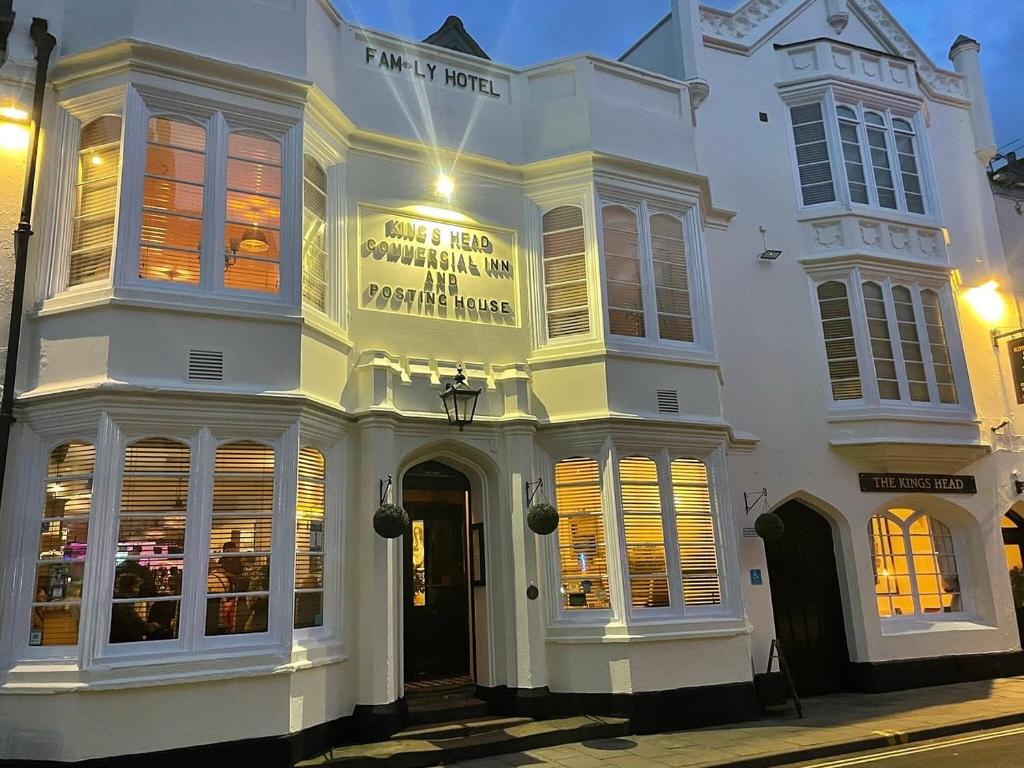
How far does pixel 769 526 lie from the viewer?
37.7 ft

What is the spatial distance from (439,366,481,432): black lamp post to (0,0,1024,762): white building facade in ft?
1.12

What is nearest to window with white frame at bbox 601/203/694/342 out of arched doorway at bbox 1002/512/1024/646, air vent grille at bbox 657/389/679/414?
air vent grille at bbox 657/389/679/414

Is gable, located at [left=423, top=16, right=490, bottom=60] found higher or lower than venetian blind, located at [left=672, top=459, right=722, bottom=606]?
higher

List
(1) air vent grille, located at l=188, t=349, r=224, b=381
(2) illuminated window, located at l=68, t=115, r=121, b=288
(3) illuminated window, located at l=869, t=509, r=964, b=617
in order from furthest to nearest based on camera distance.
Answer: (3) illuminated window, located at l=869, t=509, r=964, b=617, (2) illuminated window, located at l=68, t=115, r=121, b=288, (1) air vent grille, located at l=188, t=349, r=224, b=381

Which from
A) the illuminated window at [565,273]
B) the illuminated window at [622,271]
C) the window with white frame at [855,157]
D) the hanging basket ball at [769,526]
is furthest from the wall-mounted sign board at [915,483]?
the illuminated window at [565,273]

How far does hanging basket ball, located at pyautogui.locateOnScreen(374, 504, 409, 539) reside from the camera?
8797mm

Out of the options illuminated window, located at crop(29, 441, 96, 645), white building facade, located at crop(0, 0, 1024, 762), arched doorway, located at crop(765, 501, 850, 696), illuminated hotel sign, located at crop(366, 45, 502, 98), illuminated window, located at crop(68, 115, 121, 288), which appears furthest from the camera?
arched doorway, located at crop(765, 501, 850, 696)

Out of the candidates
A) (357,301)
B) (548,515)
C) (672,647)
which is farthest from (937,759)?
(357,301)

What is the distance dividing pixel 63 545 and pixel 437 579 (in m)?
4.46

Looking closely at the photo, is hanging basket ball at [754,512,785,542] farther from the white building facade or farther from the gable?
the gable

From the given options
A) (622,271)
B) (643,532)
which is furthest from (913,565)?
(622,271)

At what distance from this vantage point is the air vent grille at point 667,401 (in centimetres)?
1084

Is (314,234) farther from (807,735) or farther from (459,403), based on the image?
(807,735)

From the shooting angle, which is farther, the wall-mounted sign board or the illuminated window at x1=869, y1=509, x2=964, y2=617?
the illuminated window at x1=869, y1=509, x2=964, y2=617
